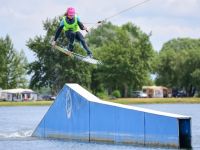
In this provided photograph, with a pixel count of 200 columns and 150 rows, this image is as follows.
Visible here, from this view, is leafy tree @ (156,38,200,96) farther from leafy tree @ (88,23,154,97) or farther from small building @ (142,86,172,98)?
leafy tree @ (88,23,154,97)

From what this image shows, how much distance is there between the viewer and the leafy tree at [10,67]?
13925cm

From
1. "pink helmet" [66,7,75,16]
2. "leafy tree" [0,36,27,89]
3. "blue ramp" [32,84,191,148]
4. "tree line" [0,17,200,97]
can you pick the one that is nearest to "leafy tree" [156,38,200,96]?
"tree line" [0,17,200,97]

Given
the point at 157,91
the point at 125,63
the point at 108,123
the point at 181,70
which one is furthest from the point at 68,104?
the point at 157,91

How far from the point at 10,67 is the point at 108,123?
375ft

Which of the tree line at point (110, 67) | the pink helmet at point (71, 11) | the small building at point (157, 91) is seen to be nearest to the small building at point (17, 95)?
the tree line at point (110, 67)

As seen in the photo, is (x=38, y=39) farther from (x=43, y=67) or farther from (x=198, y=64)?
(x=198, y=64)

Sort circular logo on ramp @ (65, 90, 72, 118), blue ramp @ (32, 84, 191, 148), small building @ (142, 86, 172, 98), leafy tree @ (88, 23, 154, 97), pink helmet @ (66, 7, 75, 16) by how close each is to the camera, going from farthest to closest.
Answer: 1. small building @ (142, 86, 172, 98)
2. leafy tree @ (88, 23, 154, 97)
3. circular logo on ramp @ (65, 90, 72, 118)
4. pink helmet @ (66, 7, 75, 16)
5. blue ramp @ (32, 84, 191, 148)

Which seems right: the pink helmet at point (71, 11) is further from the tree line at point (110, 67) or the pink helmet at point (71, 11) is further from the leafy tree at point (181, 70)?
the leafy tree at point (181, 70)

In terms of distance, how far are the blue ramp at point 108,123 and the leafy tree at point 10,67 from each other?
96833 millimetres

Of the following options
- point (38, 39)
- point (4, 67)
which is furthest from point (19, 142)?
point (4, 67)

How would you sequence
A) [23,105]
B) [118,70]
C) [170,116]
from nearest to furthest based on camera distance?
[170,116]
[23,105]
[118,70]

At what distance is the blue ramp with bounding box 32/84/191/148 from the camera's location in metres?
→ 32.9

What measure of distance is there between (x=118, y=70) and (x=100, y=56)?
5.11 meters

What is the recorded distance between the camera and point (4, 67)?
139250 mm
